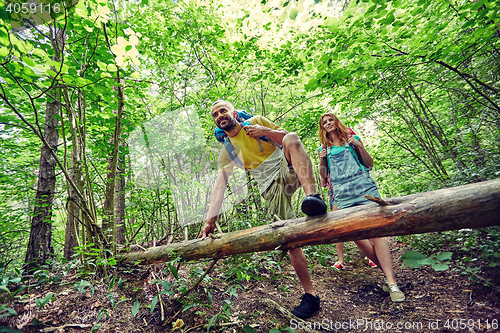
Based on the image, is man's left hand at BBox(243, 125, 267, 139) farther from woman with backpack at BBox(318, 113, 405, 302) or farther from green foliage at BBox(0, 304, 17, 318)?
green foliage at BBox(0, 304, 17, 318)

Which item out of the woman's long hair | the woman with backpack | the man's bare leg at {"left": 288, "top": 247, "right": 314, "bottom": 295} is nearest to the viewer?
the man's bare leg at {"left": 288, "top": 247, "right": 314, "bottom": 295}

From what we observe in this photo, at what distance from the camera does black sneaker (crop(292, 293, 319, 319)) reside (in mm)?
2070

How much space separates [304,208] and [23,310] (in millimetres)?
2566

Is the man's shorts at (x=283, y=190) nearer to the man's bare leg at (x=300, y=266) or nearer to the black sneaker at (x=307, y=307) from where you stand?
the man's bare leg at (x=300, y=266)

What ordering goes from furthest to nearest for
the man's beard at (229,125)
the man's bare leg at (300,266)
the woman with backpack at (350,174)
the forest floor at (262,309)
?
1. the man's beard at (229,125)
2. the woman with backpack at (350,174)
3. the man's bare leg at (300,266)
4. the forest floor at (262,309)

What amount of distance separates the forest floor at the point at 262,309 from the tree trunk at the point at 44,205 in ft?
4.23

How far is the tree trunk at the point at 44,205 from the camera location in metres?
3.44

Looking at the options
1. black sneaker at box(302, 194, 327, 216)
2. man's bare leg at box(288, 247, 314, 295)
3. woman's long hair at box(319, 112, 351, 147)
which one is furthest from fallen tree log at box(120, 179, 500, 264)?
woman's long hair at box(319, 112, 351, 147)

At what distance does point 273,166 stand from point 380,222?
1.32 meters

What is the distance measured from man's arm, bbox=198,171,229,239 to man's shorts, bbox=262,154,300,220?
0.69 m

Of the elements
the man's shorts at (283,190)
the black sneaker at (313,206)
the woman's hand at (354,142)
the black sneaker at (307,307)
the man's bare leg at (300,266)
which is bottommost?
the black sneaker at (307,307)

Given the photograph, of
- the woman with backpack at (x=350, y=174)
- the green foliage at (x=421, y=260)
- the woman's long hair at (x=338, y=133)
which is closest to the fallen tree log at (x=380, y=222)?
the green foliage at (x=421, y=260)

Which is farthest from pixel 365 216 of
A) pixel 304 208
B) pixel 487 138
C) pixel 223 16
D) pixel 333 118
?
pixel 223 16

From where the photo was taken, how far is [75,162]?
267 cm
